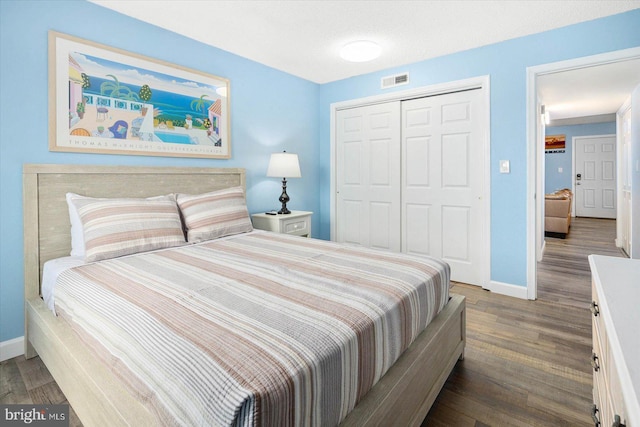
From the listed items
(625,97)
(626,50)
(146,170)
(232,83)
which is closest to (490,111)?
(626,50)

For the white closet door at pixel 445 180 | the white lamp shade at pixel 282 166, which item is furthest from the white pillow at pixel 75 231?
the white closet door at pixel 445 180

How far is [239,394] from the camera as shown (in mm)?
759

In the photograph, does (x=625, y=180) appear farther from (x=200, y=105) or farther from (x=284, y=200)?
(x=200, y=105)

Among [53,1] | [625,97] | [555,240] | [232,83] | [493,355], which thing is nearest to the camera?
[493,355]

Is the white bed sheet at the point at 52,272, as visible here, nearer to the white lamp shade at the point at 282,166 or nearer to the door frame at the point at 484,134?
the white lamp shade at the point at 282,166

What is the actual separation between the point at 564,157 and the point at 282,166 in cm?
849

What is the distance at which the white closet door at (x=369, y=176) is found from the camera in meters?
3.85

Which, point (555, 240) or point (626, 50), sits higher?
point (626, 50)

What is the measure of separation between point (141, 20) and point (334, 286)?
261cm

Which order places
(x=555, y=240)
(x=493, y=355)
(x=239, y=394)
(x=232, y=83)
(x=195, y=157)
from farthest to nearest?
(x=555, y=240) → (x=232, y=83) → (x=195, y=157) → (x=493, y=355) → (x=239, y=394)

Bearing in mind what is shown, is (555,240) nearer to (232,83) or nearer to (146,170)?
(232,83)

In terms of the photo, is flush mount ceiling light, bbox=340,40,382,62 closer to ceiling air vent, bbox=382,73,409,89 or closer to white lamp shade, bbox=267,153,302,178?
ceiling air vent, bbox=382,73,409,89

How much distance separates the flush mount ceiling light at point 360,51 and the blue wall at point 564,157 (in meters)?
7.62

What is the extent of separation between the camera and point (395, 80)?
145 inches
